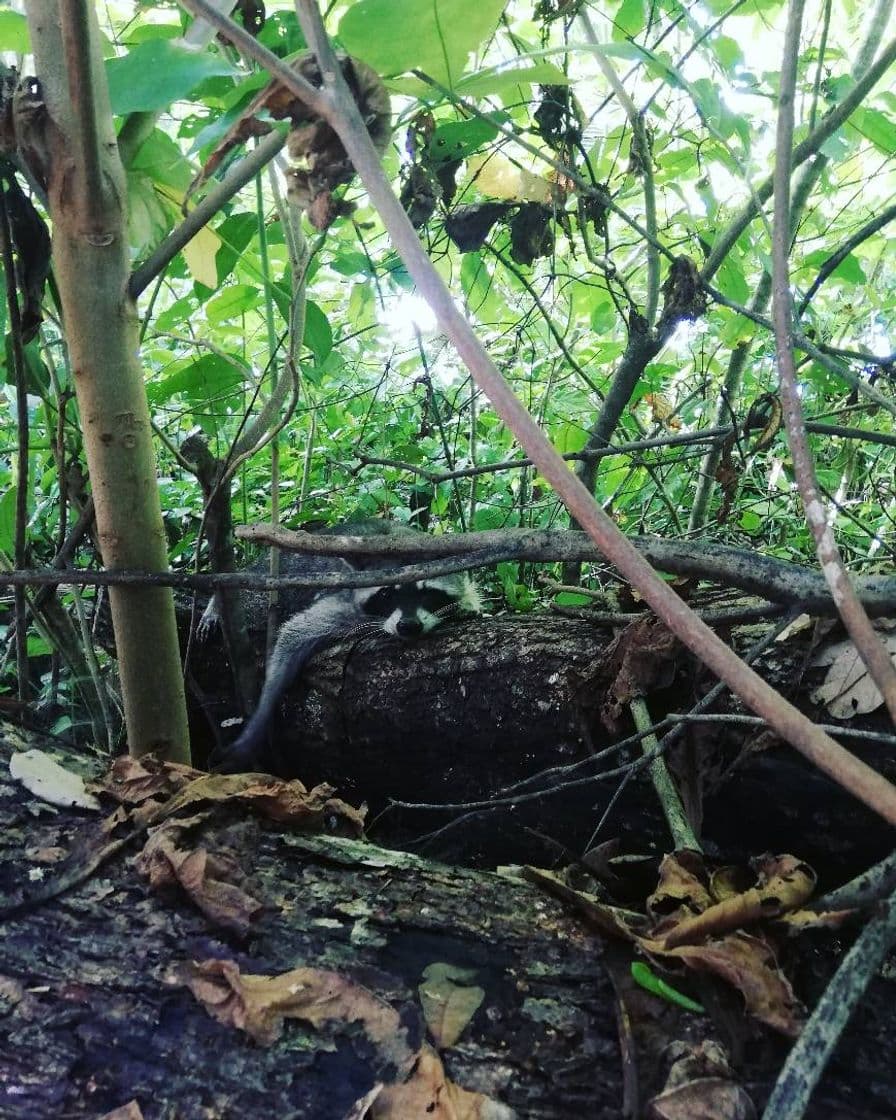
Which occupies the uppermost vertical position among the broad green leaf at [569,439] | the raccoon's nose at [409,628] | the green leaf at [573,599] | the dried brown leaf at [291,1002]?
the broad green leaf at [569,439]

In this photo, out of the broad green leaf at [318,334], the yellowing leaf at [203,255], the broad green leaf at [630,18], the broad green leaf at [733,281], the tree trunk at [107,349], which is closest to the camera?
the tree trunk at [107,349]

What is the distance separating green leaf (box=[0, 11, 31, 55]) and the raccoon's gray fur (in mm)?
1697

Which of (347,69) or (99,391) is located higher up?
(347,69)

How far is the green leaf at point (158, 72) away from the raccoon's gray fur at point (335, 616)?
1.71 metres

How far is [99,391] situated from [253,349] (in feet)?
11.2

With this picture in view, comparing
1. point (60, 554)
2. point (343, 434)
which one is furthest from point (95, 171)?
point (343, 434)

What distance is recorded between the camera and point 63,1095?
3.57ft

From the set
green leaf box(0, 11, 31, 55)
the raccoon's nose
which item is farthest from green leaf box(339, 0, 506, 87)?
the raccoon's nose

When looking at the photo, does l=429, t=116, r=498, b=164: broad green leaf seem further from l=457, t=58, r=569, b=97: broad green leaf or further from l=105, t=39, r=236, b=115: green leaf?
l=105, t=39, r=236, b=115: green leaf

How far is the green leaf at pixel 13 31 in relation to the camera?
1.76 m

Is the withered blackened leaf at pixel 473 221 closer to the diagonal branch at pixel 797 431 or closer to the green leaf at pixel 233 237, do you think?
the green leaf at pixel 233 237

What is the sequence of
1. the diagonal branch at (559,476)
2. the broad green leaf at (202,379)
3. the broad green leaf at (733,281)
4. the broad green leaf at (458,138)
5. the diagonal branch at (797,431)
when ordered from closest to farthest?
the diagonal branch at (559,476)
the diagonal branch at (797,431)
the broad green leaf at (458,138)
the broad green leaf at (202,379)
the broad green leaf at (733,281)

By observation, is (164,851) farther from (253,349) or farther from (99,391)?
(253,349)

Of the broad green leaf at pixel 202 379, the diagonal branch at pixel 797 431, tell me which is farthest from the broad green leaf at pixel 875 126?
the broad green leaf at pixel 202 379
